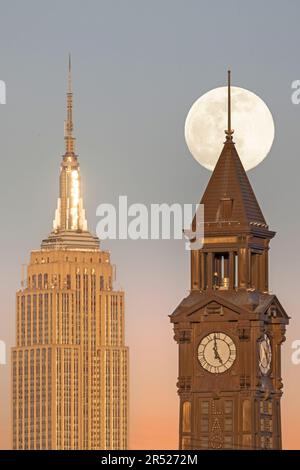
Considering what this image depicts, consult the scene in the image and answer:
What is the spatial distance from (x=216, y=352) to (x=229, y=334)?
1.57m

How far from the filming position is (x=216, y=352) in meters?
196

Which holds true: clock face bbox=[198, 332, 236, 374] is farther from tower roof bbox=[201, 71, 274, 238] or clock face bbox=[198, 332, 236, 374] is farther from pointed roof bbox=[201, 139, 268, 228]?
pointed roof bbox=[201, 139, 268, 228]

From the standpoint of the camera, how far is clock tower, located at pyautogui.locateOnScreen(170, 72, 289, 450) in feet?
640

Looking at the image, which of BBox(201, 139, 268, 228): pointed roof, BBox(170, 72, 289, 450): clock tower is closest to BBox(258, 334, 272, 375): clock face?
BBox(170, 72, 289, 450): clock tower

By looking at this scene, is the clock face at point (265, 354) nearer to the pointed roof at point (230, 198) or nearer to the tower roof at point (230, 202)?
the tower roof at point (230, 202)

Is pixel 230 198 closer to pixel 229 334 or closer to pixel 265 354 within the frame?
pixel 229 334

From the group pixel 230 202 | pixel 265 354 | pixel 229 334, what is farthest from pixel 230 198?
pixel 265 354

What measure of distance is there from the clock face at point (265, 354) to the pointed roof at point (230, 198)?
6.32 metres

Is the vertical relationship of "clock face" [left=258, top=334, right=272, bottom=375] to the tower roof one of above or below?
below

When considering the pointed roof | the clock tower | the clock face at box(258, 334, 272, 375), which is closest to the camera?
the clock tower

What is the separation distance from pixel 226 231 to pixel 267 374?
822 centimetres

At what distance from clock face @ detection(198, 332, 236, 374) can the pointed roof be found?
6336mm

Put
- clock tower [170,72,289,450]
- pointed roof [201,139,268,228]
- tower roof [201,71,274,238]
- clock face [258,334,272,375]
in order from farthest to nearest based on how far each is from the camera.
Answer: pointed roof [201,139,268,228] → tower roof [201,71,274,238] → clock face [258,334,272,375] → clock tower [170,72,289,450]
